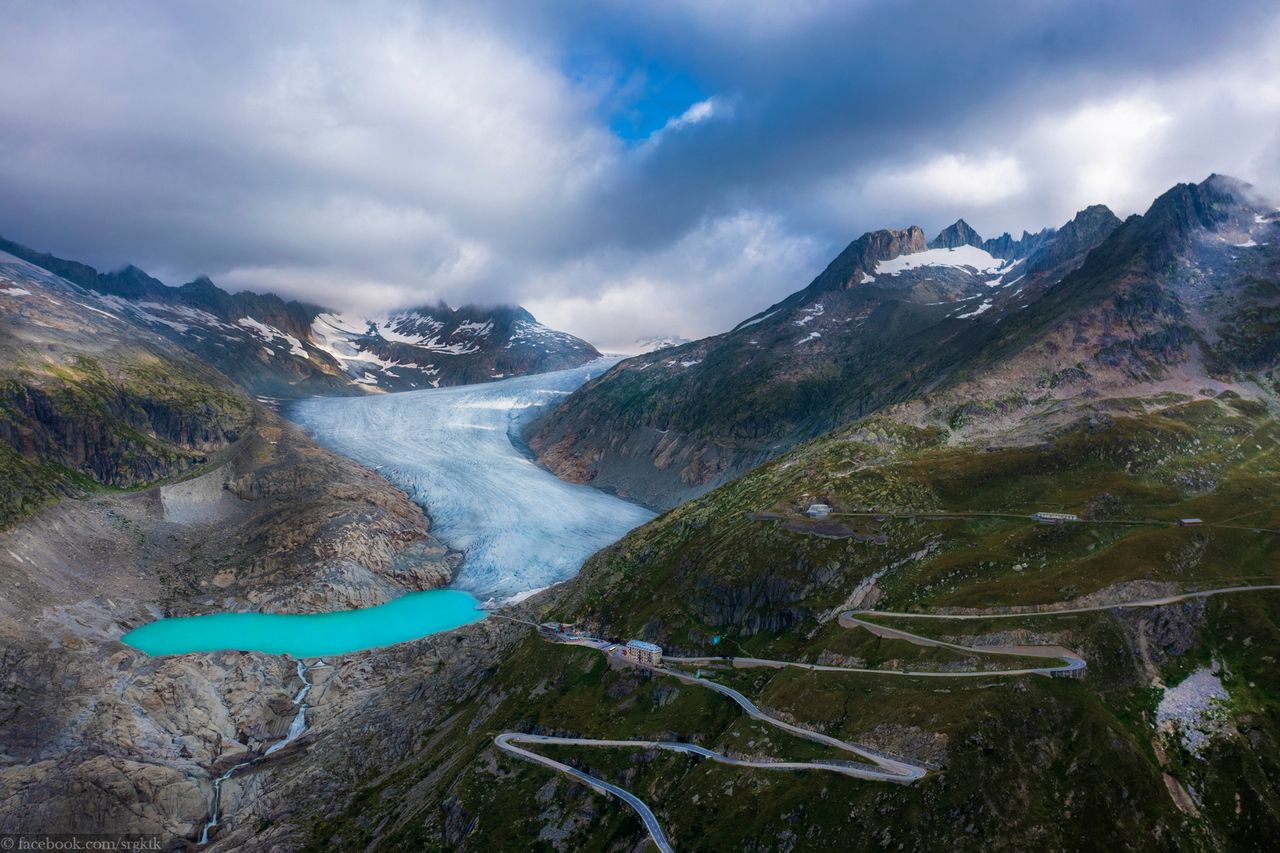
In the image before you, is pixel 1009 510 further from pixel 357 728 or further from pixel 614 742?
pixel 357 728

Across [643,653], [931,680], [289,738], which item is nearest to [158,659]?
[289,738]

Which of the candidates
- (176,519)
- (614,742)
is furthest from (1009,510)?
(176,519)

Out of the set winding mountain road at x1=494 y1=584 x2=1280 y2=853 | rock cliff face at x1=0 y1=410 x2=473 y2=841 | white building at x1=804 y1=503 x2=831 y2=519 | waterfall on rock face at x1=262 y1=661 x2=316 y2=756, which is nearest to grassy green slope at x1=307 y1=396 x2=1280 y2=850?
winding mountain road at x1=494 y1=584 x2=1280 y2=853

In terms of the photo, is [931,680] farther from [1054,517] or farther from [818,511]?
[818,511]

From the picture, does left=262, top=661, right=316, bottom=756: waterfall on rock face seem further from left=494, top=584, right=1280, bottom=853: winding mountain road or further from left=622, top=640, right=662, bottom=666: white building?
left=622, top=640, right=662, bottom=666: white building

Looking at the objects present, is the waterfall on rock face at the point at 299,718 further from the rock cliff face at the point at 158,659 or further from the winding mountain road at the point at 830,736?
the winding mountain road at the point at 830,736

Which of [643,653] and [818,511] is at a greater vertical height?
[818,511]

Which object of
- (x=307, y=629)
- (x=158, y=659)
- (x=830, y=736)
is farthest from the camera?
(x=307, y=629)
